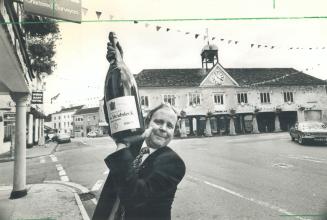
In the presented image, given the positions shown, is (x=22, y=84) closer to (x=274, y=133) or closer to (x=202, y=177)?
(x=202, y=177)

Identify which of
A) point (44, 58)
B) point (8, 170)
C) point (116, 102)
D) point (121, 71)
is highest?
point (44, 58)

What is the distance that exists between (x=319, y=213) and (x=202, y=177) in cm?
344

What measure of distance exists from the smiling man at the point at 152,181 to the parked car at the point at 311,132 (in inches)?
624

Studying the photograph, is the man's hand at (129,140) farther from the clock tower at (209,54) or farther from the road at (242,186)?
the clock tower at (209,54)

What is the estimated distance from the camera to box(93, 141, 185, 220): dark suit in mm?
1258

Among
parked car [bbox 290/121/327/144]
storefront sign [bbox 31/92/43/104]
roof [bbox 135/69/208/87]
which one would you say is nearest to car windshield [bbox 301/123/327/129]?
parked car [bbox 290/121/327/144]

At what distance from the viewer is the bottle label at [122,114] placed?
1.26m

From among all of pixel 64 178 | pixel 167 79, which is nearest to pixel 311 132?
pixel 167 79

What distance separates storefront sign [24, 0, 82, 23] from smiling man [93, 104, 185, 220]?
200 centimetres

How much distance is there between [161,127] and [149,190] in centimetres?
34

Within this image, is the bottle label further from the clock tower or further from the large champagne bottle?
the clock tower

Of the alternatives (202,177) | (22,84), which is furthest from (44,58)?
(202,177)

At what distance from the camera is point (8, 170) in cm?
1089

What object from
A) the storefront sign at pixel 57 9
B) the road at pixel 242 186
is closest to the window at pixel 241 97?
the road at pixel 242 186
